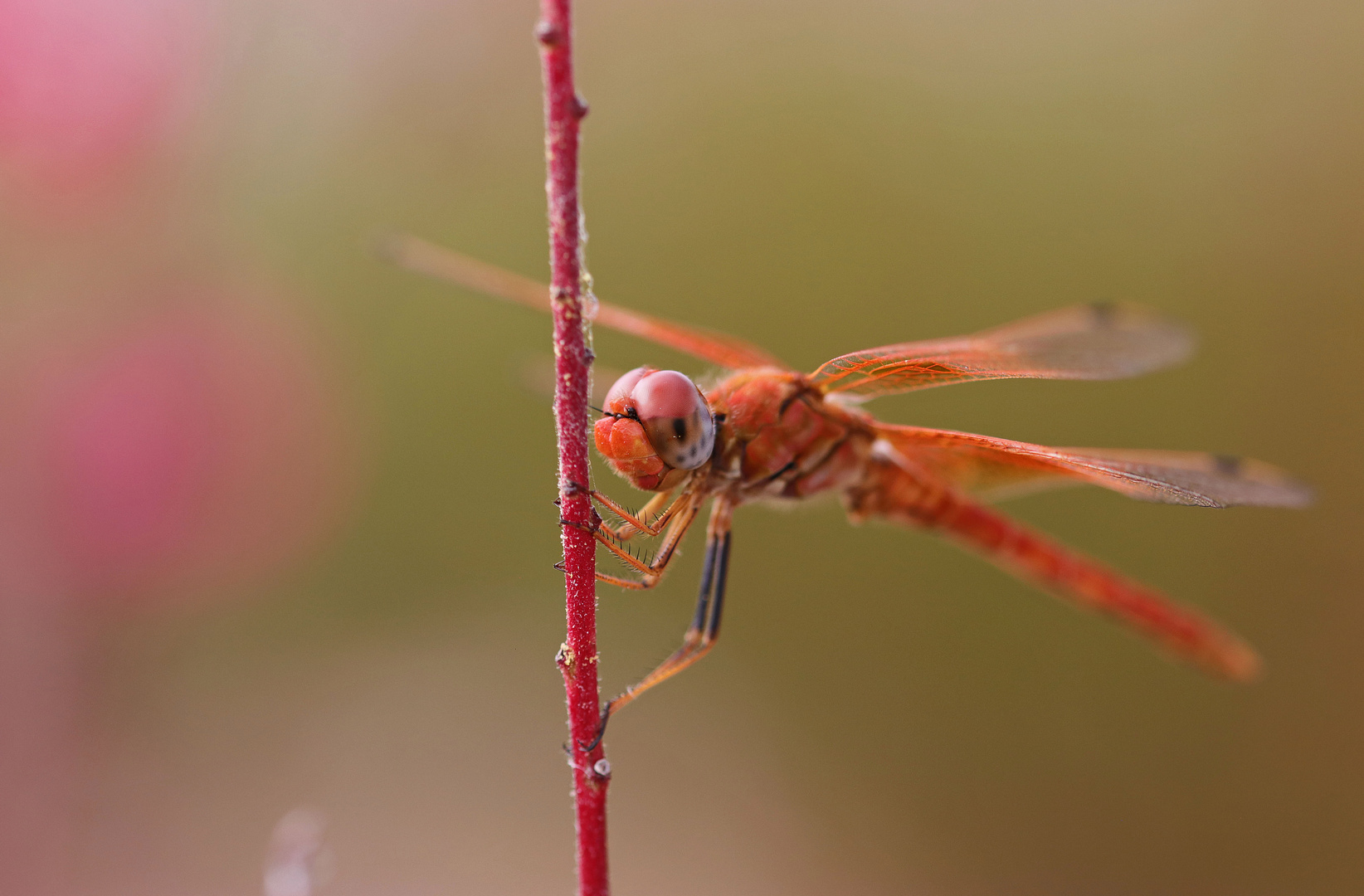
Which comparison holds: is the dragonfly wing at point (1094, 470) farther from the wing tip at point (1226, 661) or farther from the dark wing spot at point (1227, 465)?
the wing tip at point (1226, 661)

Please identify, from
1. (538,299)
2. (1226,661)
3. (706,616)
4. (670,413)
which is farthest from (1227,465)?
(538,299)

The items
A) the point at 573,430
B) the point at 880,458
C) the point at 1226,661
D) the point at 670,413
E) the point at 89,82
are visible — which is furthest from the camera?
the point at 89,82

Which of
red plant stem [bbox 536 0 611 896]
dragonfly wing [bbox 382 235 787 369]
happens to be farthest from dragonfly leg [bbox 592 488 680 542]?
dragonfly wing [bbox 382 235 787 369]

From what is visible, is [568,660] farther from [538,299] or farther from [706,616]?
[538,299]

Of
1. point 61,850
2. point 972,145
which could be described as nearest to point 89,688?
point 61,850

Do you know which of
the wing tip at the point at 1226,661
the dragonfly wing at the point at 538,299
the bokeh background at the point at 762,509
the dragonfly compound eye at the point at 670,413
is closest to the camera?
the dragonfly compound eye at the point at 670,413

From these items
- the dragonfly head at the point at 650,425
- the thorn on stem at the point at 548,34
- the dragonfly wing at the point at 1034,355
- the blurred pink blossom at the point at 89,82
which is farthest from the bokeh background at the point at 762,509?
the thorn on stem at the point at 548,34

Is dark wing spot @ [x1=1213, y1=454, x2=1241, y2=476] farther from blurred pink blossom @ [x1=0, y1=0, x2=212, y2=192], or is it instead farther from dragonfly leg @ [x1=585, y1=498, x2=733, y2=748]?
blurred pink blossom @ [x1=0, y1=0, x2=212, y2=192]
